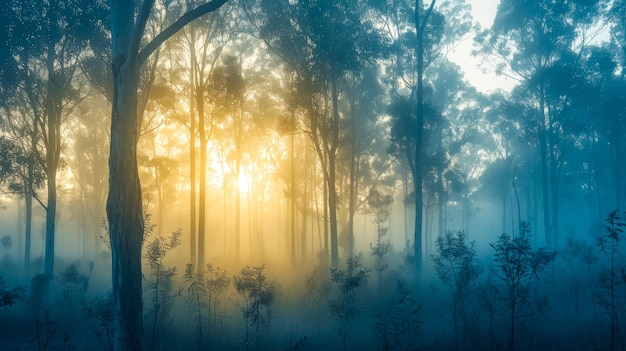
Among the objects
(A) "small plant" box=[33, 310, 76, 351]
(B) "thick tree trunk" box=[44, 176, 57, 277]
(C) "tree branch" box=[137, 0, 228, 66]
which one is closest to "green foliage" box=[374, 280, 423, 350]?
(A) "small plant" box=[33, 310, 76, 351]

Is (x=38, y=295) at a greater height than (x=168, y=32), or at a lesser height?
lesser

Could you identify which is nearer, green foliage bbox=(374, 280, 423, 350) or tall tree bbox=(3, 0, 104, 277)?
green foliage bbox=(374, 280, 423, 350)

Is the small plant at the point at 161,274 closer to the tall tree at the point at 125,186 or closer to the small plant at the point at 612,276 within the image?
the tall tree at the point at 125,186

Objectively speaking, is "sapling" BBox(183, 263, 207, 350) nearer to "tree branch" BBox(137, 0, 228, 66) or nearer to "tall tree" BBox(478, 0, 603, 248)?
"tree branch" BBox(137, 0, 228, 66)

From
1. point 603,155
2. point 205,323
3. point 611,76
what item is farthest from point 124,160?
point 603,155

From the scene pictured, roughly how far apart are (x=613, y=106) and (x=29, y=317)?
1336 inches

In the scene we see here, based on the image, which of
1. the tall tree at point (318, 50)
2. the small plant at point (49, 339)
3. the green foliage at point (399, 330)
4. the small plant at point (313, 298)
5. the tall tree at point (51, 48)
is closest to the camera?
the small plant at point (49, 339)

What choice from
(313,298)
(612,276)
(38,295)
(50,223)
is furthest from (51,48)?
(612,276)

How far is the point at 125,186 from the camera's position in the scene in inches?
238

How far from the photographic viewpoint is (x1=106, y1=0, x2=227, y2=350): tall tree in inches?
234

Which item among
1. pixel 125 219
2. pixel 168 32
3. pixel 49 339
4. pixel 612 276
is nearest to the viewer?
pixel 125 219

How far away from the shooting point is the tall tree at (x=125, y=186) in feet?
19.5

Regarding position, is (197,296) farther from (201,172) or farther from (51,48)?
(51,48)

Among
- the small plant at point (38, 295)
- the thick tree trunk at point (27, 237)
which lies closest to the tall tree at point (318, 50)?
the small plant at point (38, 295)
